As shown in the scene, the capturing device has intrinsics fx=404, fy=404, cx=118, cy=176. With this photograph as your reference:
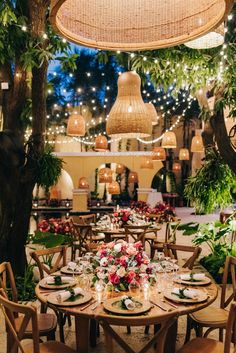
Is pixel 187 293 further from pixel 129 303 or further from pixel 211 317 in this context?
pixel 211 317

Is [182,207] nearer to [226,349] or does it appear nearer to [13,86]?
[13,86]

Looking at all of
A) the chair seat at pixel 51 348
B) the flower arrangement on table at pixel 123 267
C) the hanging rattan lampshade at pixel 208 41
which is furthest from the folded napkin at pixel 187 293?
the hanging rattan lampshade at pixel 208 41

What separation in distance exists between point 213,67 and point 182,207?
17.8 metres

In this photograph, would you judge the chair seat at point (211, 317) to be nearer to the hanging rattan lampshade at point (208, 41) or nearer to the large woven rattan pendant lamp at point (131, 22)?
the hanging rattan lampshade at point (208, 41)

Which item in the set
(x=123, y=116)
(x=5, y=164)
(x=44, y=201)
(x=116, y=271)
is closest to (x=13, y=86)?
Answer: (x=5, y=164)

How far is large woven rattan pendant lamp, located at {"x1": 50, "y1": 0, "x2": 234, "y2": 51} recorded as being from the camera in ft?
4.82

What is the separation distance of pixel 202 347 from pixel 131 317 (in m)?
0.87

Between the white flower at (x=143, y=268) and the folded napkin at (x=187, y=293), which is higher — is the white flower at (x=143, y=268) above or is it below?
above

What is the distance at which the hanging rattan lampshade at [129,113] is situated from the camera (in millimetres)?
3564

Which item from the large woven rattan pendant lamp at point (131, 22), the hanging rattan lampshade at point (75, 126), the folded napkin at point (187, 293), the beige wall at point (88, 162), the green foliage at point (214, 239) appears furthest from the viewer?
the beige wall at point (88, 162)

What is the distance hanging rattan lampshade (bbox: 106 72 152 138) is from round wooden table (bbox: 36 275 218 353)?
1.42 m

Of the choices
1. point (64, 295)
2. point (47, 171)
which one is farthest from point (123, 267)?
point (47, 171)

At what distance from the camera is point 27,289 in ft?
19.1

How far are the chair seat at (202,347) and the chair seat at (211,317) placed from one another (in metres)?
0.38
